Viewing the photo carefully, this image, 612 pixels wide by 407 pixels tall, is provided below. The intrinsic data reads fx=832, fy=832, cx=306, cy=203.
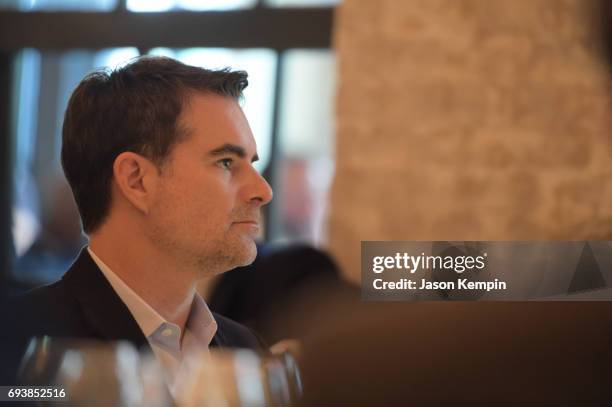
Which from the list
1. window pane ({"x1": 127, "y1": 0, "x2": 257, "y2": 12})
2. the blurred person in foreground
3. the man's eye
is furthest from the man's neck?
window pane ({"x1": 127, "y1": 0, "x2": 257, "y2": 12})

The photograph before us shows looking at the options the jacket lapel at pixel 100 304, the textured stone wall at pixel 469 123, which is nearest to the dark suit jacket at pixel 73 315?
the jacket lapel at pixel 100 304

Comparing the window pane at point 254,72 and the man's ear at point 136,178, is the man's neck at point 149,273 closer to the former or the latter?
the man's ear at point 136,178

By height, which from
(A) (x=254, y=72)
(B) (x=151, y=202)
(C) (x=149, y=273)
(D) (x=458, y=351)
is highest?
(A) (x=254, y=72)

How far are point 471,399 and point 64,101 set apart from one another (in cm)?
85

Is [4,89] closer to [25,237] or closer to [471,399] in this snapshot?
[25,237]

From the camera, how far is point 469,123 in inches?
57.1

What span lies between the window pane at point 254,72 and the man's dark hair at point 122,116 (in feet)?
0.05

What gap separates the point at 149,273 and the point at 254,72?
1.23 feet

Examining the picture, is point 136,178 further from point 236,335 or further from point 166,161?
point 236,335

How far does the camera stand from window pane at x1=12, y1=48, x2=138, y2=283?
4.55ft

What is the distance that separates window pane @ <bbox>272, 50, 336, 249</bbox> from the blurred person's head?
0.06 m

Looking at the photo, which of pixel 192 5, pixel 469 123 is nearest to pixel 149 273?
pixel 192 5

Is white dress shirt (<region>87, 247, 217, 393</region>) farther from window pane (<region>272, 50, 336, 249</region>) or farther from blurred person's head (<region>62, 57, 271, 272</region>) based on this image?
window pane (<region>272, 50, 336, 249</region>)

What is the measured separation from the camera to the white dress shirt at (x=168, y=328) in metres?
1.34
